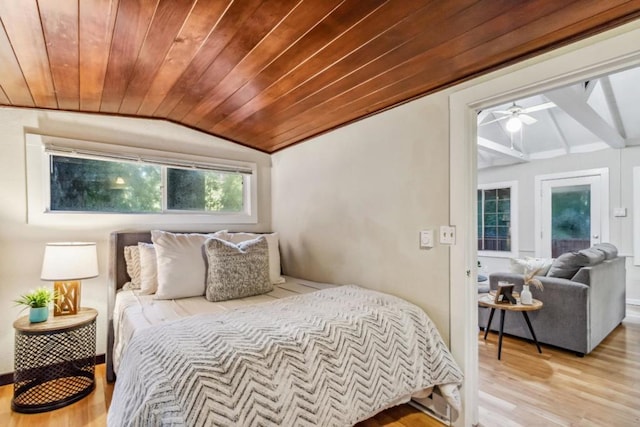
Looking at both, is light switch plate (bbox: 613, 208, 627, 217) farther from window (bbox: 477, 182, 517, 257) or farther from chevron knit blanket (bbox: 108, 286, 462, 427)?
chevron knit blanket (bbox: 108, 286, 462, 427)

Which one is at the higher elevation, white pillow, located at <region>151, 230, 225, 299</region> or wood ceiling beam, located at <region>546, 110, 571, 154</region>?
wood ceiling beam, located at <region>546, 110, 571, 154</region>

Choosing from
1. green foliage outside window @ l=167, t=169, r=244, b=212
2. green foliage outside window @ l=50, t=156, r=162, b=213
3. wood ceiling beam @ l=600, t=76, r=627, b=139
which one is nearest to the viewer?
green foliage outside window @ l=50, t=156, r=162, b=213

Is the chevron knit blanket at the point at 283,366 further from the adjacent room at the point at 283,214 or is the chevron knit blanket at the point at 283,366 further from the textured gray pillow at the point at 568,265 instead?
the textured gray pillow at the point at 568,265

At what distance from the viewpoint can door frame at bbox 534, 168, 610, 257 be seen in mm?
4555

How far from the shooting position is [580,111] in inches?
121

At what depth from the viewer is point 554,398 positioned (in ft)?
7.02

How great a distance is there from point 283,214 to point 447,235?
1.93 metres

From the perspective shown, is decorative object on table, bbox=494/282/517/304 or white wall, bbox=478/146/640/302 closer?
decorative object on table, bbox=494/282/517/304

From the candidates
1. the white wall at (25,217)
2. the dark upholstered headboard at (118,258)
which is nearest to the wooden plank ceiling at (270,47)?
the white wall at (25,217)

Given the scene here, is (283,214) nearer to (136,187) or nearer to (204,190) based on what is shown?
(204,190)

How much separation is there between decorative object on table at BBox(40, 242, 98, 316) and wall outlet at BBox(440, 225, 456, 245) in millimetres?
2398

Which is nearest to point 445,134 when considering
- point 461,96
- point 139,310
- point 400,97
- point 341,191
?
point 461,96

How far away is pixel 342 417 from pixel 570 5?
1.92 metres

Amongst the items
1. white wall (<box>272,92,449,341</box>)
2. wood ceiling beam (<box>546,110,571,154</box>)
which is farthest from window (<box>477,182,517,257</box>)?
Answer: white wall (<box>272,92,449,341</box>)
